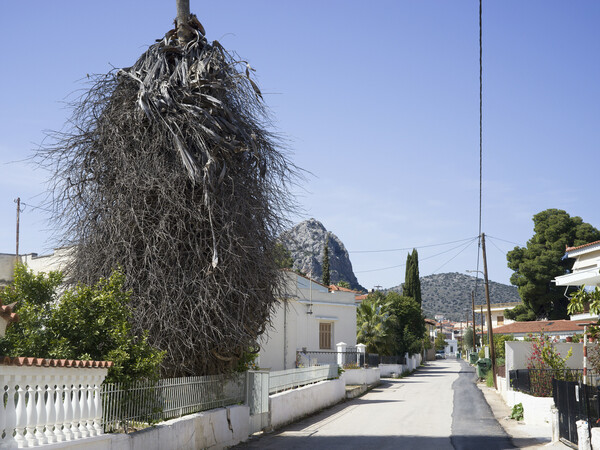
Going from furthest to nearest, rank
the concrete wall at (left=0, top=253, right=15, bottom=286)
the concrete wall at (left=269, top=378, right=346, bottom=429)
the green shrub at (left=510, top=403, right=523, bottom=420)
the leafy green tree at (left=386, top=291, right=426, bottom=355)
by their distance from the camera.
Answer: the leafy green tree at (left=386, top=291, right=426, bottom=355), the concrete wall at (left=0, top=253, right=15, bottom=286), the green shrub at (left=510, top=403, right=523, bottom=420), the concrete wall at (left=269, top=378, right=346, bottom=429)

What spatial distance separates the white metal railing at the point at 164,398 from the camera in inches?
395

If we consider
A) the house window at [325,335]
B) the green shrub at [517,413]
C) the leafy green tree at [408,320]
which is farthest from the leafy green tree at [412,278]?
the green shrub at [517,413]

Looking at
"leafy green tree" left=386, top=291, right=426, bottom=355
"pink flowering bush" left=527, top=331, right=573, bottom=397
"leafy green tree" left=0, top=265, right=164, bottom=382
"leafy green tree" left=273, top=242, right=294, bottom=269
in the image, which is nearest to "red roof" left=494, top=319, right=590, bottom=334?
"leafy green tree" left=386, top=291, right=426, bottom=355

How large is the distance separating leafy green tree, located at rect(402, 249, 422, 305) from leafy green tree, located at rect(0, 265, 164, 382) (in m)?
65.5

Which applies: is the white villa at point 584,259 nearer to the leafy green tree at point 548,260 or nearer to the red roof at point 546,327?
the red roof at point 546,327

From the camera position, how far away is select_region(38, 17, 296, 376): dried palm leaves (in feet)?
45.8

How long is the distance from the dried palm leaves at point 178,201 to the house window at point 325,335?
79.9ft

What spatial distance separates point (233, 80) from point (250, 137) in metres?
1.49

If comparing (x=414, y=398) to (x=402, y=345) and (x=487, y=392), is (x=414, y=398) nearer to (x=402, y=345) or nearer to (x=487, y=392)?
(x=487, y=392)

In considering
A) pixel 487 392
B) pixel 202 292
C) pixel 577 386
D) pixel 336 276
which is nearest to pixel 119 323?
pixel 202 292

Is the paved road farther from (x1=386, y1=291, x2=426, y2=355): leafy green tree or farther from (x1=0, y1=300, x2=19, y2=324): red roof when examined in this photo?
(x1=386, y1=291, x2=426, y2=355): leafy green tree

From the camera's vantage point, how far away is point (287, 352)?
104 feet

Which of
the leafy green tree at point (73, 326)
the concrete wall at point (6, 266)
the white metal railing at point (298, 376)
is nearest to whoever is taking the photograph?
the leafy green tree at point (73, 326)

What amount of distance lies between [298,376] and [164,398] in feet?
36.0
